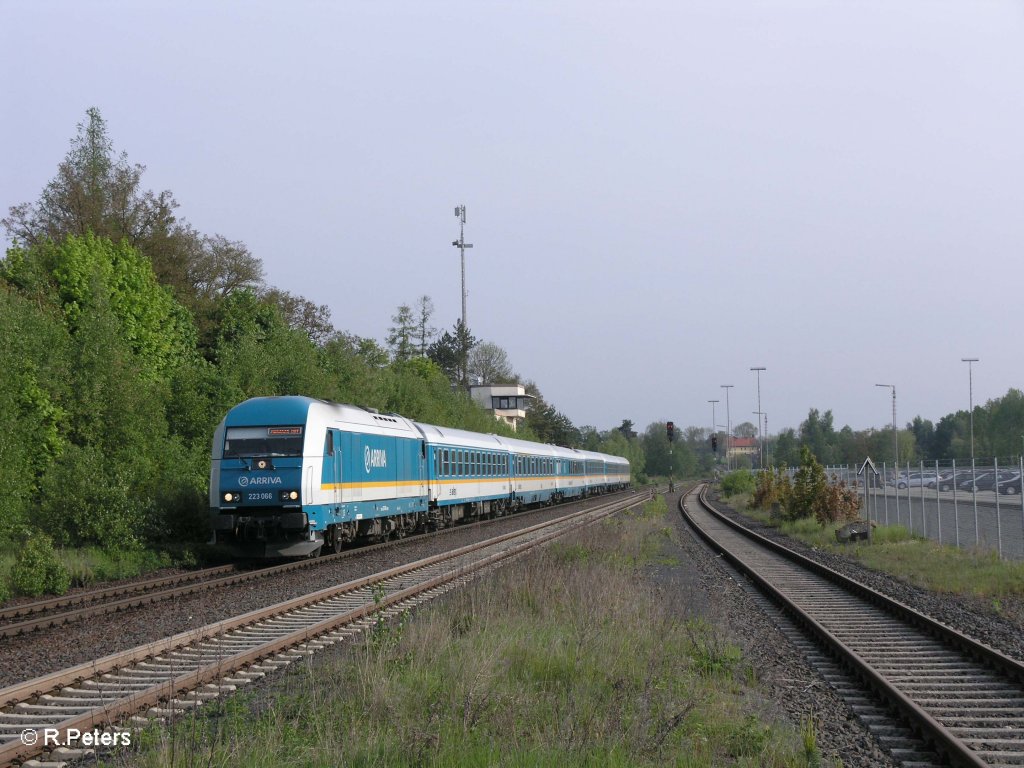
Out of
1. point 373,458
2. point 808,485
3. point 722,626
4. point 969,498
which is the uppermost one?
point 373,458

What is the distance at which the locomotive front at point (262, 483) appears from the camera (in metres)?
19.4

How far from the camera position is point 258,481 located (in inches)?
768

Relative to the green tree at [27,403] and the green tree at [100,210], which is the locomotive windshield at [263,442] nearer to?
the green tree at [27,403]

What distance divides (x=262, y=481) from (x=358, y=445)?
10.3ft

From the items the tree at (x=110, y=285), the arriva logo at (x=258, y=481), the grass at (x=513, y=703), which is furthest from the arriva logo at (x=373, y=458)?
the tree at (x=110, y=285)

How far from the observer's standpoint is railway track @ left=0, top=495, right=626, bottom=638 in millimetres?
12625

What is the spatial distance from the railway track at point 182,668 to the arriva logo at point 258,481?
12.8ft

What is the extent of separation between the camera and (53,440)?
76.8ft

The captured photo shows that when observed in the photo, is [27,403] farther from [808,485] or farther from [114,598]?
[808,485]

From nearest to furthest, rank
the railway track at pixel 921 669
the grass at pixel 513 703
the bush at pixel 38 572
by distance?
1. the grass at pixel 513 703
2. the railway track at pixel 921 669
3. the bush at pixel 38 572

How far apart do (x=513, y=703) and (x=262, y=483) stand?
1298cm

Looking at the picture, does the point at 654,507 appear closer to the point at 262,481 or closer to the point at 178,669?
the point at 262,481

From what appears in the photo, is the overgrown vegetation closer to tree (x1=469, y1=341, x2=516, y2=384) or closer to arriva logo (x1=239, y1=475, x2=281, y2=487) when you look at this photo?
arriva logo (x1=239, y1=475, x2=281, y2=487)

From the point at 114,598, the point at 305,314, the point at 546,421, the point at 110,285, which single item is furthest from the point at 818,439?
the point at 114,598
